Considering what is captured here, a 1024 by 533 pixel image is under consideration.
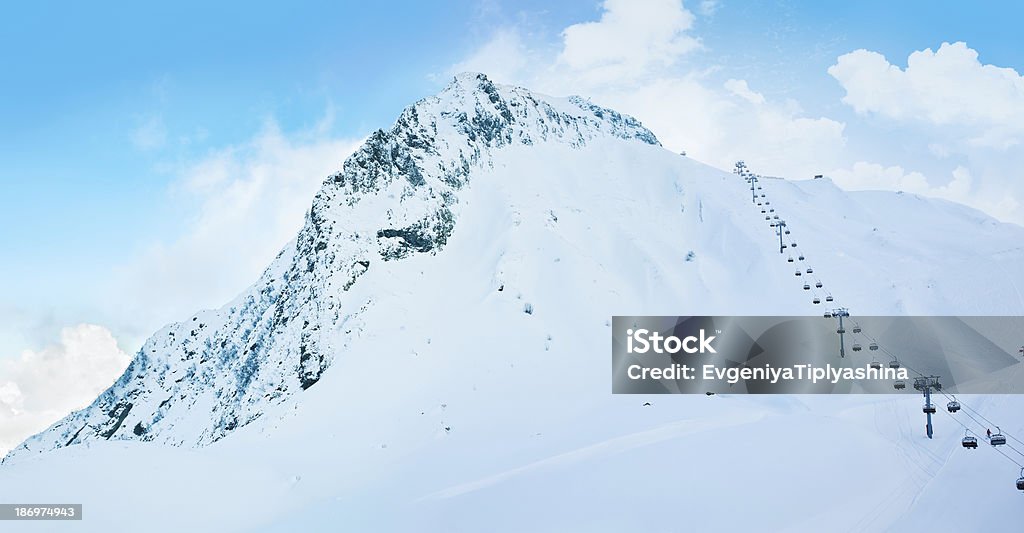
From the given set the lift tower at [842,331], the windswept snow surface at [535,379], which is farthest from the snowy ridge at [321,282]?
the lift tower at [842,331]

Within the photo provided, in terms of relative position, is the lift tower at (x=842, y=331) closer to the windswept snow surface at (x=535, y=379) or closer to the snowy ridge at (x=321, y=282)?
the windswept snow surface at (x=535, y=379)

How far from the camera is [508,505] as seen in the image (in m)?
32.7

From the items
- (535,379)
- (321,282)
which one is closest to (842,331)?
(535,379)

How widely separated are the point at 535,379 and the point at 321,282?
73.7 feet

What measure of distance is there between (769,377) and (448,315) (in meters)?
25.0

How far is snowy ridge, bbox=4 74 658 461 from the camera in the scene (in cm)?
6081

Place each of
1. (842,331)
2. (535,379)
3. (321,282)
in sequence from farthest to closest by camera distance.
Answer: (321,282) → (842,331) → (535,379)

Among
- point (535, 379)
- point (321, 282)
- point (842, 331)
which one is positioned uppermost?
point (321, 282)

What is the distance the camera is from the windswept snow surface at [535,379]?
A: 105ft

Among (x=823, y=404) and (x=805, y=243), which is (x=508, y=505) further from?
(x=805, y=243)

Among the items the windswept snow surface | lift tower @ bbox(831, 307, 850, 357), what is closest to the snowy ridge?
the windswept snow surface

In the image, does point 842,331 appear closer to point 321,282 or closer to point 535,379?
point 535,379

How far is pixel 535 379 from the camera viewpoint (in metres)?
51.6

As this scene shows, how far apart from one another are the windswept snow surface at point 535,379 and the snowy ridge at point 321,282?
37cm
